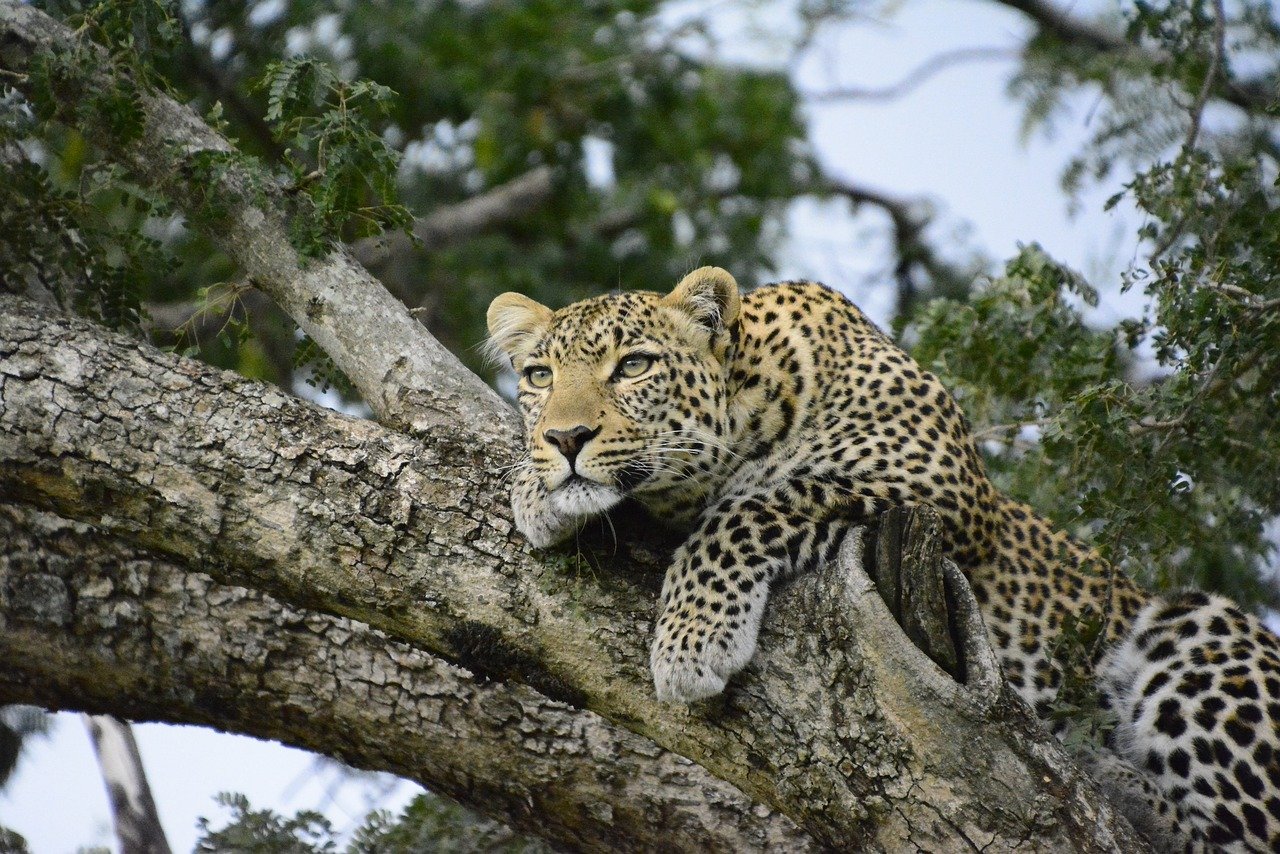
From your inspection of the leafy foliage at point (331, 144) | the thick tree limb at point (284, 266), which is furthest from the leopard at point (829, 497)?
the leafy foliage at point (331, 144)

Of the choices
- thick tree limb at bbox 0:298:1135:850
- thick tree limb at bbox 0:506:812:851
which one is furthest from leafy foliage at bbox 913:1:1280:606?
thick tree limb at bbox 0:506:812:851

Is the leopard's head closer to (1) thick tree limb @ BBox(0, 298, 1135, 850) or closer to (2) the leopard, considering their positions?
(2) the leopard

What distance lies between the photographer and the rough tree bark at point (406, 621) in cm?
526

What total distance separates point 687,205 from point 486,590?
10.3m

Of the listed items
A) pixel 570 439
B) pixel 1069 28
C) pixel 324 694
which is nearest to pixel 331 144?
pixel 570 439

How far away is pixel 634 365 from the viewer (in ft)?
23.1

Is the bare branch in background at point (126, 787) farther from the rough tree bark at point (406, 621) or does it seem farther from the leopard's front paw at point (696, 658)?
the leopard's front paw at point (696, 658)

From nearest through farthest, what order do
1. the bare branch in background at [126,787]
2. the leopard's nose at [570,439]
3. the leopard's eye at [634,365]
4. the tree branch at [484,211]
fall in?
the leopard's nose at [570,439]
the leopard's eye at [634,365]
the bare branch in background at [126,787]
the tree branch at [484,211]

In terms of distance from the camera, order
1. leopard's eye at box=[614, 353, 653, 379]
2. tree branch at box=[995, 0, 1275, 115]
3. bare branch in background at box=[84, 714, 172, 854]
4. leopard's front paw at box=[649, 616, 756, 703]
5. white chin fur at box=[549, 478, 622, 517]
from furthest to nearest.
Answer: tree branch at box=[995, 0, 1275, 115] < bare branch in background at box=[84, 714, 172, 854] < leopard's eye at box=[614, 353, 653, 379] < white chin fur at box=[549, 478, 622, 517] < leopard's front paw at box=[649, 616, 756, 703]

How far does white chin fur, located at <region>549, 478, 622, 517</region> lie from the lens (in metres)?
5.95

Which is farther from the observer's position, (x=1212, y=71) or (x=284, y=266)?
(x=1212, y=71)

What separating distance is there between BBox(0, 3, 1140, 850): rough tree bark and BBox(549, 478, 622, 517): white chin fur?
0.19 meters

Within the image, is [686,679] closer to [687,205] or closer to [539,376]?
[539,376]

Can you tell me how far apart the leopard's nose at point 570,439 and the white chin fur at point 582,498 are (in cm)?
16
